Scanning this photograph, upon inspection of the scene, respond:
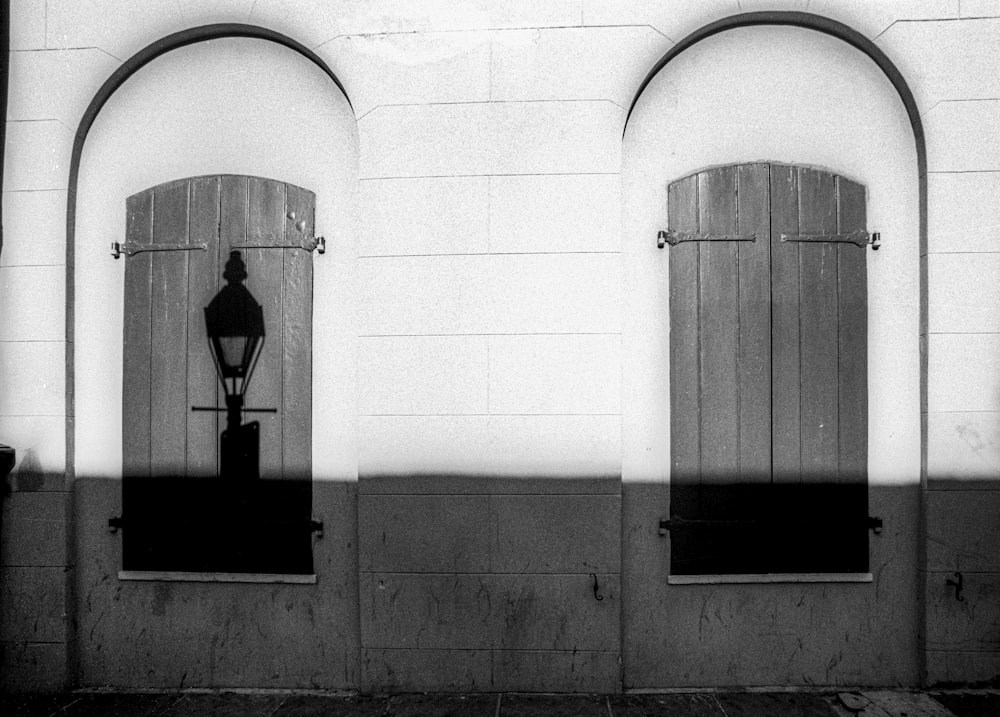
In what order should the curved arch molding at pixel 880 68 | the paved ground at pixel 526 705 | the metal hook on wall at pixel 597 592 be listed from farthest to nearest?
the curved arch molding at pixel 880 68
the metal hook on wall at pixel 597 592
the paved ground at pixel 526 705

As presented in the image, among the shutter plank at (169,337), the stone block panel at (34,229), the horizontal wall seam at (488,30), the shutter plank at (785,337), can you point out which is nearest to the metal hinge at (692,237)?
the shutter plank at (785,337)

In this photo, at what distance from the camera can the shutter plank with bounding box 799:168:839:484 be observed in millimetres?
3496

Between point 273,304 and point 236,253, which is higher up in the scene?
point 236,253

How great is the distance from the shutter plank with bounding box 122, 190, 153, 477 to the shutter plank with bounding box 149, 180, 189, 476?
0.04m

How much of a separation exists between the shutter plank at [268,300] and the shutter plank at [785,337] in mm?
2896

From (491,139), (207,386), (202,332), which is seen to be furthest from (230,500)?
(491,139)

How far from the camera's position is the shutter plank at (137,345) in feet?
11.9

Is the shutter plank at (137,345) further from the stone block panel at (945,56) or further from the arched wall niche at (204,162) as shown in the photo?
the stone block panel at (945,56)

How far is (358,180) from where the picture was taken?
11.7 feet

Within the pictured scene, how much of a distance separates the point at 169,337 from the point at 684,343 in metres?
3.06

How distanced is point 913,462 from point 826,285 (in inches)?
44.9

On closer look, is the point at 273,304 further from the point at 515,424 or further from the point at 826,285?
the point at 826,285

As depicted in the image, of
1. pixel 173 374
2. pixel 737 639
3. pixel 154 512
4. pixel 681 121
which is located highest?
pixel 681 121

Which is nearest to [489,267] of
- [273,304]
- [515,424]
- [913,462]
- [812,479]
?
[515,424]
